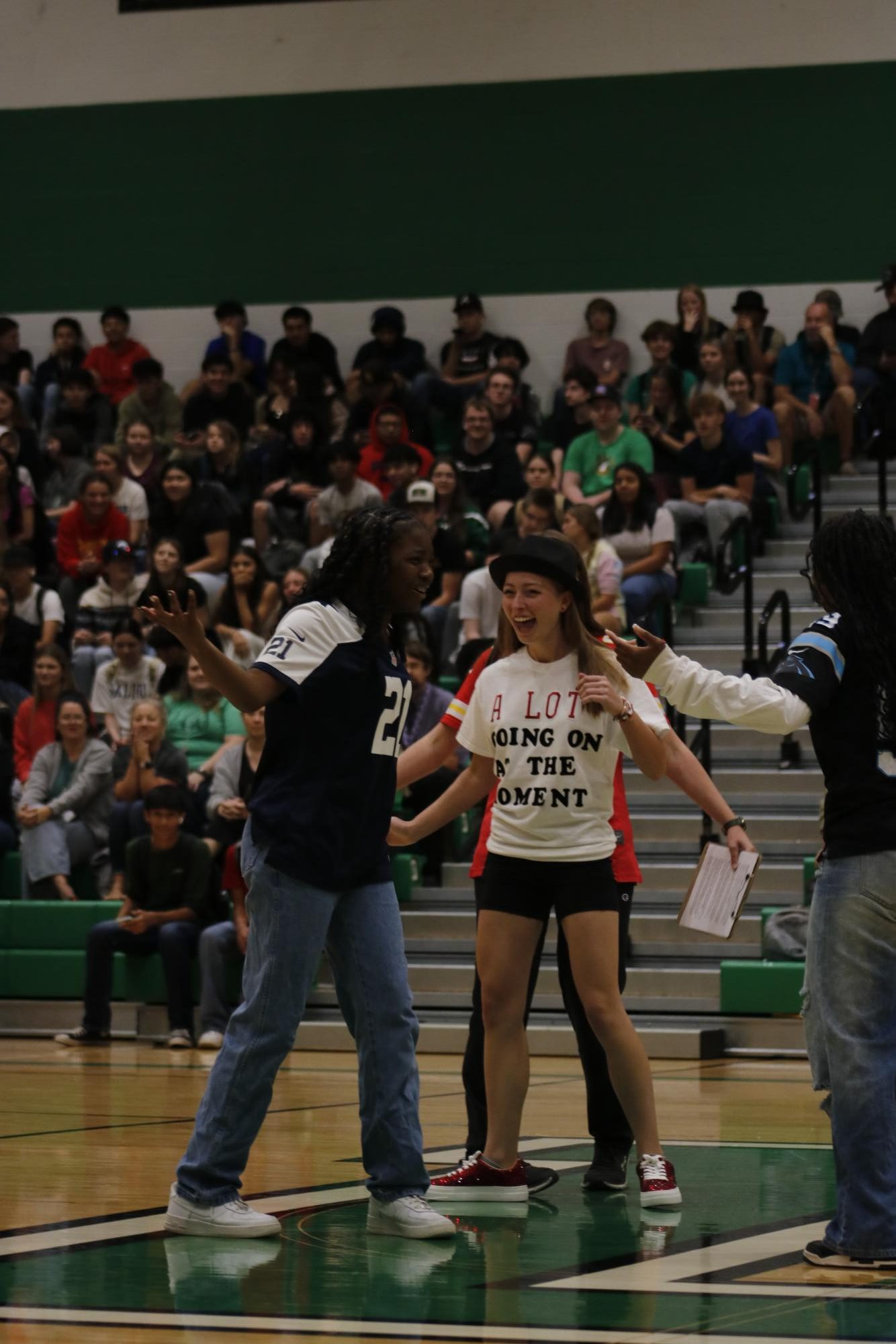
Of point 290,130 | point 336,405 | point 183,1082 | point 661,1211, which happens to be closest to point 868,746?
point 661,1211

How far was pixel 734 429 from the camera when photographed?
48.8 ft

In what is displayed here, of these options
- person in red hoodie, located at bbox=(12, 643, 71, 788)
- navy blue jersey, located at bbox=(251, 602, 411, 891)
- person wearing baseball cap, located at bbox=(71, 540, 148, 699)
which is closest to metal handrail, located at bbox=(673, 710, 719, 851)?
person in red hoodie, located at bbox=(12, 643, 71, 788)

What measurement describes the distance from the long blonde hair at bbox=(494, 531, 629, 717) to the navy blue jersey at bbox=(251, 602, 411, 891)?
754mm

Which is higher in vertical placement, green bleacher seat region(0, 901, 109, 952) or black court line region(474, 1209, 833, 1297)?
green bleacher seat region(0, 901, 109, 952)

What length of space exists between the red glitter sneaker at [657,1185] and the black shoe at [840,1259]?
0.79 meters

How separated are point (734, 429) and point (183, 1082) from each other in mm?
7575

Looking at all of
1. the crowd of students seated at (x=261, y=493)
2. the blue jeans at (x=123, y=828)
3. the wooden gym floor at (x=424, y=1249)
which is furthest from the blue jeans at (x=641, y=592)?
the wooden gym floor at (x=424, y=1249)

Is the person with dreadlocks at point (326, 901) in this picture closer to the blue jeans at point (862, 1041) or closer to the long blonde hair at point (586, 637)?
the long blonde hair at point (586, 637)

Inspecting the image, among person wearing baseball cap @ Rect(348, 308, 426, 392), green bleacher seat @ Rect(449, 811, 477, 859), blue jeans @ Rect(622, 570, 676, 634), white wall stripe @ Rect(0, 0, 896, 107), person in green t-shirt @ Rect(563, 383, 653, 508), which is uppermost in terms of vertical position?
white wall stripe @ Rect(0, 0, 896, 107)

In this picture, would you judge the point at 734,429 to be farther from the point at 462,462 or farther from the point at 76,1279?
the point at 76,1279

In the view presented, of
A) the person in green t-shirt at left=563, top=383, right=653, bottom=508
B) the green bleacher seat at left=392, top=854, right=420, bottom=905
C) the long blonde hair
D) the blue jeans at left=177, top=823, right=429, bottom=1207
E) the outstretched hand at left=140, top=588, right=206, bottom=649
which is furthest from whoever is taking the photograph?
the person in green t-shirt at left=563, top=383, right=653, bottom=508

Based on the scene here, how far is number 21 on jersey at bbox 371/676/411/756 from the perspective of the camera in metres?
5.13

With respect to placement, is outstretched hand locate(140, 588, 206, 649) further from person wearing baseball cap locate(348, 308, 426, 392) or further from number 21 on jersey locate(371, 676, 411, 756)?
person wearing baseball cap locate(348, 308, 426, 392)

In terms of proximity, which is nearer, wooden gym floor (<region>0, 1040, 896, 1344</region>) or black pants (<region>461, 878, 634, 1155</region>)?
wooden gym floor (<region>0, 1040, 896, 1344</region>)
